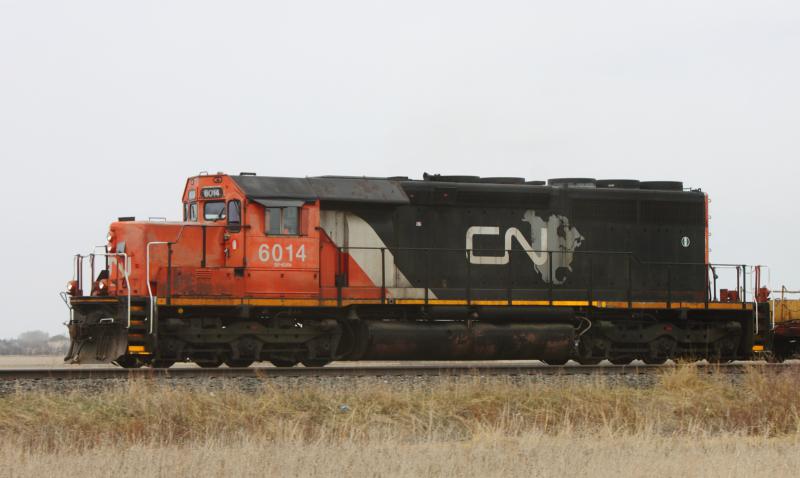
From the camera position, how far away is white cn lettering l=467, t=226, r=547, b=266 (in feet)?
63.2

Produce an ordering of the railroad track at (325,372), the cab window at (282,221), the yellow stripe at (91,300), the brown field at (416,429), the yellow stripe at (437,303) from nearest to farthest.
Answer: the brown field at (416,429) < the railroad track at (325,372) < the yellow stripe at (91,300) < the yellow stripe at (437,303) < the cab window at (282,221)

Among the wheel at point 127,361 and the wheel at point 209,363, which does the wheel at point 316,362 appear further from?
the wheel at point 127,361

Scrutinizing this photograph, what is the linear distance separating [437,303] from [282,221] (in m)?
3.13

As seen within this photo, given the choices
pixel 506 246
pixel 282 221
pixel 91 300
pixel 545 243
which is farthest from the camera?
pixel 545 243

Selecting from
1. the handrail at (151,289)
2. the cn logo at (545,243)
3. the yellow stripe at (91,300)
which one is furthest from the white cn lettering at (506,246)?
the yellow stripe at (91,300)

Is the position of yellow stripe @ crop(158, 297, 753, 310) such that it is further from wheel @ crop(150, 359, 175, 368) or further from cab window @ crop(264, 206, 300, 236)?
cab window @ crop(264, 206, 300, 236)

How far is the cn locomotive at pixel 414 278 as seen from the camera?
17.0m

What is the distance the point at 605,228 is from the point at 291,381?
805cm

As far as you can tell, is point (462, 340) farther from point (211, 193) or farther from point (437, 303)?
point (211, 193)

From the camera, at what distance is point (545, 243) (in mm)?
19719

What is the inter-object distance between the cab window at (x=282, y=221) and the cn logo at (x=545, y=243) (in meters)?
3.41

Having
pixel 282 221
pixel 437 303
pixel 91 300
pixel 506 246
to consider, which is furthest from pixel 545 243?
pixel 91 300

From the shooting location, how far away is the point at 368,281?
18.3 meters

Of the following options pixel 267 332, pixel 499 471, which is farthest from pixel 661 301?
pixel 499 471
